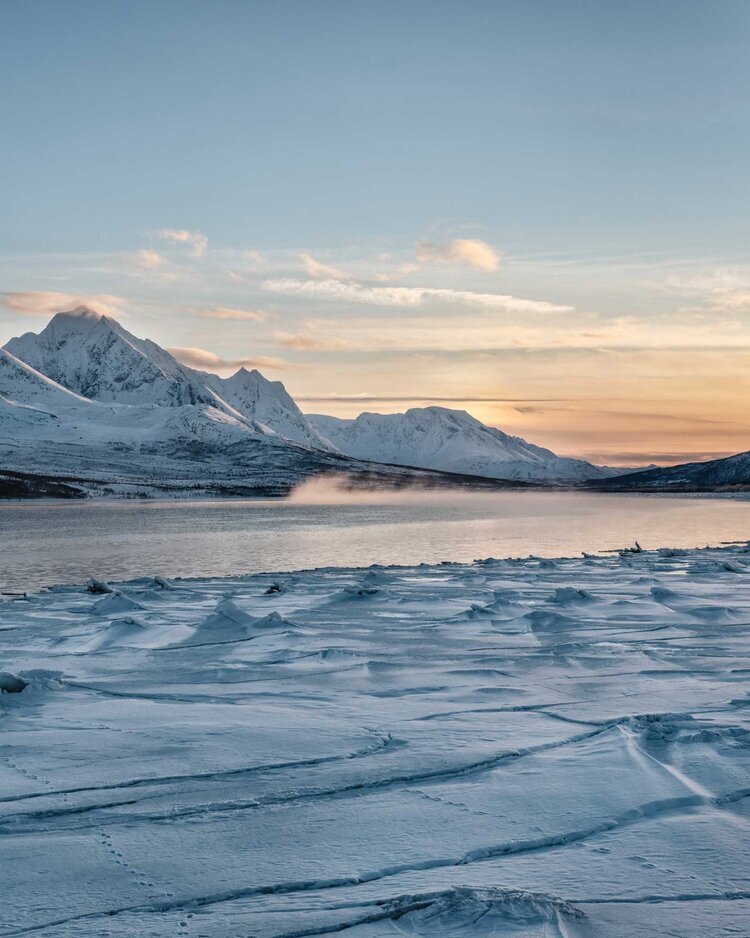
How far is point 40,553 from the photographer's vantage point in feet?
121

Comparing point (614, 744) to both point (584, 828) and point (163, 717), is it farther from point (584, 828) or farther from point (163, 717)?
point (163, 717)

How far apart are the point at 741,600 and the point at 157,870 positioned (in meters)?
14.5

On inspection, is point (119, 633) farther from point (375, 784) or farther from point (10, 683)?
point (375, 784)

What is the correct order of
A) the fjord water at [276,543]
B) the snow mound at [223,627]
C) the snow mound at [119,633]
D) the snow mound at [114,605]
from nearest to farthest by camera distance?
the snow mound at [119,633] → the snow mound at [223,627] → the snow mound at [114,605] → the fjord water at [276,543]

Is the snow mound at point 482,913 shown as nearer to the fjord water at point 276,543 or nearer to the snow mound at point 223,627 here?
the snow mound at point 223,627

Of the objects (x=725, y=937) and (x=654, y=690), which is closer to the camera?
(x=725, y=937)

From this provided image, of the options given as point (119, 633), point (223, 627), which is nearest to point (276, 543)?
point (223, 627)

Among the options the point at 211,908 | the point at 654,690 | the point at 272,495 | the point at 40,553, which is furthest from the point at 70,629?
the point at 272,495

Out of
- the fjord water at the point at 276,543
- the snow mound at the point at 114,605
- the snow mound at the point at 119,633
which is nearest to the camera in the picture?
the snow mound at the point at 119,633

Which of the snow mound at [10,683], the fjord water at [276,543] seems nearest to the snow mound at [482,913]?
the snow mound at [10,683]

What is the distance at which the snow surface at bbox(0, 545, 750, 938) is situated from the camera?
430 centimetres

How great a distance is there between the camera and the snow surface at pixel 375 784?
430 centimetres

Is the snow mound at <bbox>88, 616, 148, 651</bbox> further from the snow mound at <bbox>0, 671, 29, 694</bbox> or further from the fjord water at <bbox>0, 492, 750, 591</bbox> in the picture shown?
the fjord water at <bbox>0, 492, 750, 591</bbox>

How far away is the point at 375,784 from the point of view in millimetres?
6078
